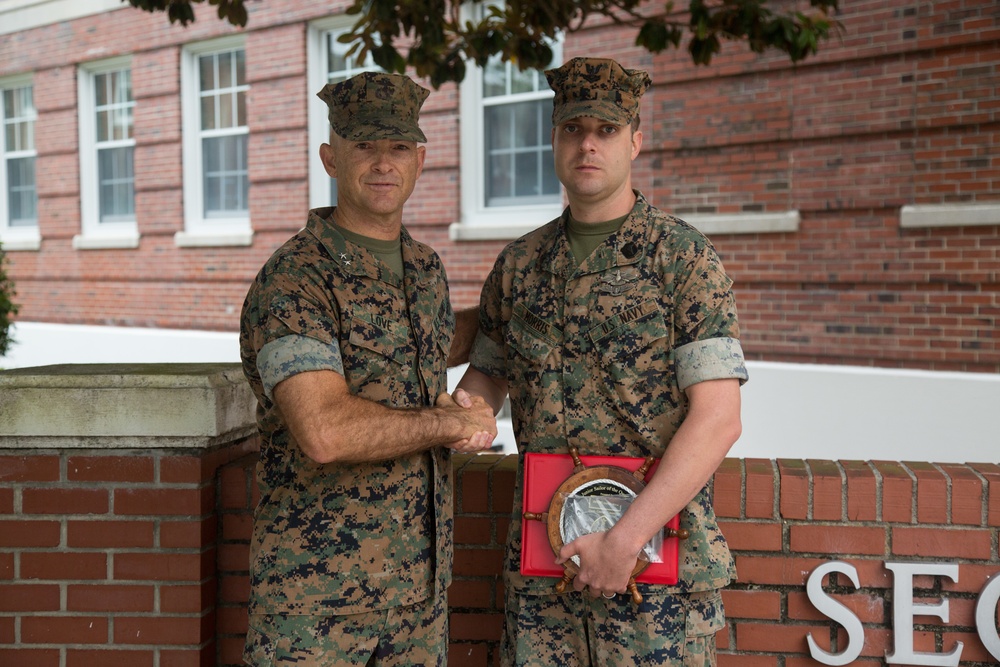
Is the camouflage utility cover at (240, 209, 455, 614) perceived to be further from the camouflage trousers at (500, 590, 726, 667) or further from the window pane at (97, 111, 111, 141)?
the window pane at (97, 111, 111, 141)

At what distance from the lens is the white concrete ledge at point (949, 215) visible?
647cm

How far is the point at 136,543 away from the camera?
94.5 inches

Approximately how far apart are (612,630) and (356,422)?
2.35 ft

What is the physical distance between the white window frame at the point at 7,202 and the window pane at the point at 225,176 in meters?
3.23

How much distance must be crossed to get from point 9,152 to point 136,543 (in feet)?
43.4

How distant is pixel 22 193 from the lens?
13516mm

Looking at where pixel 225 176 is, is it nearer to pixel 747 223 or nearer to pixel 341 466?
pixel 747 223

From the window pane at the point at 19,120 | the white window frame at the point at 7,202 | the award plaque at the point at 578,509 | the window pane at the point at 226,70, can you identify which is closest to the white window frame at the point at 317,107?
the window pane at the point at 226,70

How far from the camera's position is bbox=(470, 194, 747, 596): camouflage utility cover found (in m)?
1.97

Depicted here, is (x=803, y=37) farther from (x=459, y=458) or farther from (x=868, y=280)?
(x=459, y=458)

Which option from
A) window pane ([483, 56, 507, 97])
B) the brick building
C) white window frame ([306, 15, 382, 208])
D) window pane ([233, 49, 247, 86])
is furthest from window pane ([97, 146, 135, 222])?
window pane ([483, 56, 507, 97])

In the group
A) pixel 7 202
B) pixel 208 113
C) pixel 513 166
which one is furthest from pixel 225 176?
pixel 7 202

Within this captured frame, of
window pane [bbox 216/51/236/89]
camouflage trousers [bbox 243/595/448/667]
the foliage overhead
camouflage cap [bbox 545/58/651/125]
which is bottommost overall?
camouflage trousers [bbox 243/595/448/667]

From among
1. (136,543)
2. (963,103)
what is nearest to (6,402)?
(136,543)
